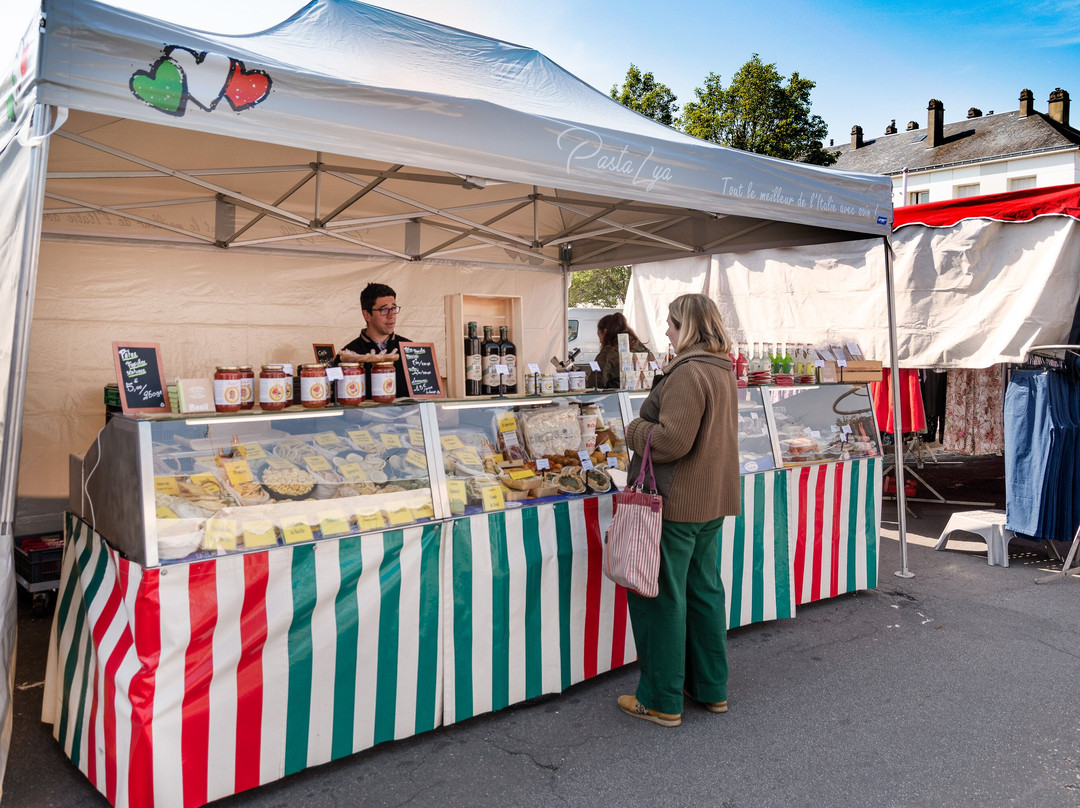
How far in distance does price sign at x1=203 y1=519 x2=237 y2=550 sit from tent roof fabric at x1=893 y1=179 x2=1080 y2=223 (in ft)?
19.9

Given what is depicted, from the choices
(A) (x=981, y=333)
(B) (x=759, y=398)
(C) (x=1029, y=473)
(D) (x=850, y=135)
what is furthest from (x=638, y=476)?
(D) (x=850, y=135)

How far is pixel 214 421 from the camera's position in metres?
2.60

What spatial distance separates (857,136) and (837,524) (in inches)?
1548

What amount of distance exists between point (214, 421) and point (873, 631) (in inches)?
148

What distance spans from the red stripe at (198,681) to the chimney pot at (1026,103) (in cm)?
3853

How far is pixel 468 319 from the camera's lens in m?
5.98

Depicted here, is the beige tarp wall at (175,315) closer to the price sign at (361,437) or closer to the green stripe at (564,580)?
the green stripe at (564,580)

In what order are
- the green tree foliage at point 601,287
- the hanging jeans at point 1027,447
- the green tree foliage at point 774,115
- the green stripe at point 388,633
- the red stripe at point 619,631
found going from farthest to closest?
the green tree foliage at point 601,287, the green tree foliage at point 774,115, the hanging jeans at point 1027,447, the red stripe at point 619,631, the green stripe at point 388,633

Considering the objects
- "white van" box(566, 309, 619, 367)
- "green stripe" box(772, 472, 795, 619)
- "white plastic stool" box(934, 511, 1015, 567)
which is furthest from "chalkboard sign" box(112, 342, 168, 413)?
"white van" box(566, 309, 619, 367)

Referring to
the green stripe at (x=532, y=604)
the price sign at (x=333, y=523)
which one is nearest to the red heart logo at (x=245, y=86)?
the price sign at (x=333, y=523)

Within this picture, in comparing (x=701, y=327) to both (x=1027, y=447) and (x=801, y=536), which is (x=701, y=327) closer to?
(x=801, y=536)

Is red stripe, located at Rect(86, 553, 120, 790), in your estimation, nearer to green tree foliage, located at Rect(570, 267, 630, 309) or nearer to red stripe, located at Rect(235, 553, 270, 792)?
red stripe, located at Rect(235, 553, 270, 792)

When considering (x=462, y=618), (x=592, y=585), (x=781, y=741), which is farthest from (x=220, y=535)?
(x=781, y=741)

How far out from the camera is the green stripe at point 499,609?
3.17 metres
